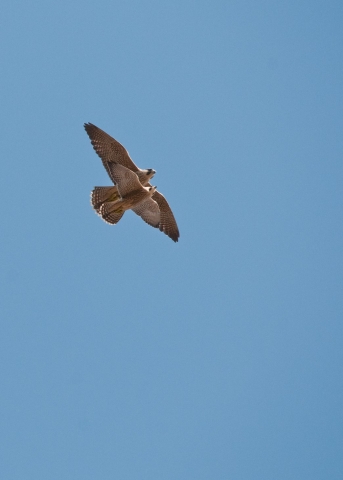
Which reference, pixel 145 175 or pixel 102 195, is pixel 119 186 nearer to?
pixel 145 175

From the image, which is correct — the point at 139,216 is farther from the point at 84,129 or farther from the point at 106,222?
the point at 84,129

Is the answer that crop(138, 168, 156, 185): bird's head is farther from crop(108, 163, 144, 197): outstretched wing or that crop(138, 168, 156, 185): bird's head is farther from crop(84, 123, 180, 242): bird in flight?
crop(108, 163, 144, 197): outstretched wing

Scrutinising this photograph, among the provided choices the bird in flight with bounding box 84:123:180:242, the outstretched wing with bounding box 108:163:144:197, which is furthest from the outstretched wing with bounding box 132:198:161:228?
the outstretched wing with bounding box 108:163:144:197

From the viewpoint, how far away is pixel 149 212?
51.6 ft

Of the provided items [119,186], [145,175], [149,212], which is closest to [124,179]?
[119,186]

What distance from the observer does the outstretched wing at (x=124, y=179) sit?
46.8 ft

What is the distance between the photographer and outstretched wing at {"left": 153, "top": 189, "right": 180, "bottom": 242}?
51.0ft

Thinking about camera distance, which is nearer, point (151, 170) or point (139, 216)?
point (151, 170)

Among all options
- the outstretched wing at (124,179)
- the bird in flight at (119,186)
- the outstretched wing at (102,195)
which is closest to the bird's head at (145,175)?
the bird in flight at (119,186)

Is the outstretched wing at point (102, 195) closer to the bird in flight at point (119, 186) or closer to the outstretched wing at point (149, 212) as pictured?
the bird in flight at point (119, 186)

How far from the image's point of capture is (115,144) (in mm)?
14500

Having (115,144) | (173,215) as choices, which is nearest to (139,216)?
(173,215)

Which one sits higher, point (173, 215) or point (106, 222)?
point (173, 215)

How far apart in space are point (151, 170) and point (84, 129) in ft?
5.09
